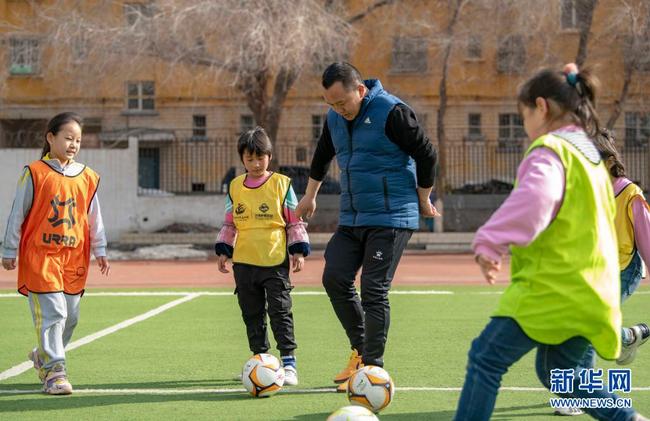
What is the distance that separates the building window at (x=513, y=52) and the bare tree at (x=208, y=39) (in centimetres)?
478

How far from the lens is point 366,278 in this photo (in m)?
6.61

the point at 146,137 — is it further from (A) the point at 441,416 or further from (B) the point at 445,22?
(A) the point at 441,416

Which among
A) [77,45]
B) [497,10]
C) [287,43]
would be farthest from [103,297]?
[497,10]

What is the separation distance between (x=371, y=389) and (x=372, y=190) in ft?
4.40

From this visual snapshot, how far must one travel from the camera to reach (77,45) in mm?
26844

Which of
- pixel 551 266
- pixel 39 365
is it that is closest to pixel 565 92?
pixel 551 266

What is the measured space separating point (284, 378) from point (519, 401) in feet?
4.97

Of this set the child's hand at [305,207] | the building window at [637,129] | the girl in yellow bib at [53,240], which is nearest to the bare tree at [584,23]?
the building window at [637,129]

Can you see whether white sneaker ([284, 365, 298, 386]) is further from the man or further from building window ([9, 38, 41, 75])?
building window ([9, 38, 41, 75])

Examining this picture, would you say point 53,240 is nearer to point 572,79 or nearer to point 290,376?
point 290,376

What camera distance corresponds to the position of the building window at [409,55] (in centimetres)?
3250

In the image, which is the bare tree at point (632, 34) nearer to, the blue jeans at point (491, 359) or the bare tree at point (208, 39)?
the bare tree at point (208, 39)

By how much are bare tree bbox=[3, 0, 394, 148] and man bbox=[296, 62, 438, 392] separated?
18.2 m

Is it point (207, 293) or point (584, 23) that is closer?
point (207, 293)
